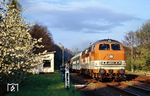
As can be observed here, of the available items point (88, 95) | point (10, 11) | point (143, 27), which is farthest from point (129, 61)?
point (10, 11)

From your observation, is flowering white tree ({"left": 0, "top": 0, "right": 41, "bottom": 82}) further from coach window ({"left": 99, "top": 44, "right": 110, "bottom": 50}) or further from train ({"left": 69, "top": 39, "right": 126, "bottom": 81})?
coach window ({"left": 99, "top": 44, "right": 110, "bottom": 50})

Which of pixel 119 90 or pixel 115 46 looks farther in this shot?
pixel 115 46

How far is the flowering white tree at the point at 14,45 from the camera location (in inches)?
782

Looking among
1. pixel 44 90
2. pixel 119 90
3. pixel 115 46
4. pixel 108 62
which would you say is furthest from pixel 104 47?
pixel 44 90

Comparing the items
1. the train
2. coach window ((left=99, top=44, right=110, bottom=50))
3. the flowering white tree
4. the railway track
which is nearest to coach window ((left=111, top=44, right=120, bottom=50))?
the train

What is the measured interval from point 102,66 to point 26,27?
1417 centimetres

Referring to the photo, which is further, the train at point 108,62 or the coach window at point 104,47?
the coach window at point 104,47

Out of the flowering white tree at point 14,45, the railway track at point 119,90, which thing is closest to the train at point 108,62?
the railway track at point 119,90

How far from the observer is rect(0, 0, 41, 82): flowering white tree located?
65.2 ft

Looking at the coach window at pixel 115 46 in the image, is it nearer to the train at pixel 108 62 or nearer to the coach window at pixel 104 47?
the train at pixel 108 62

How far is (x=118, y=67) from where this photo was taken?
37.8 metres

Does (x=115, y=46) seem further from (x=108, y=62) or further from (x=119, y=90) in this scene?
(x=119, y=90)

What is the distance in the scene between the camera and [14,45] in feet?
69.6

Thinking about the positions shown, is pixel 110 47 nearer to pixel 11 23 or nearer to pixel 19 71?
pixel 19 71
